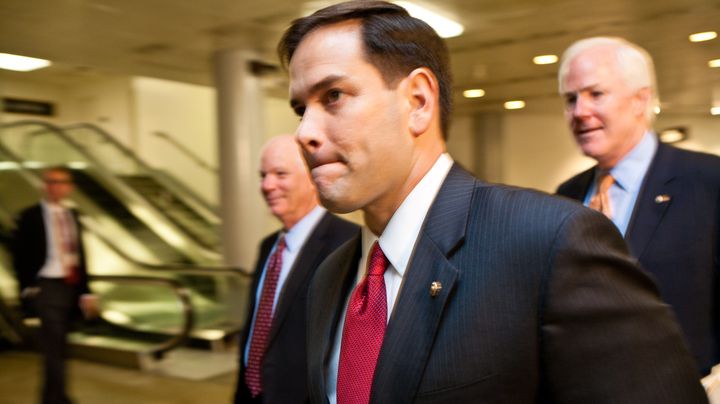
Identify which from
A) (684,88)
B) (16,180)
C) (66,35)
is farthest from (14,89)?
(684,88)

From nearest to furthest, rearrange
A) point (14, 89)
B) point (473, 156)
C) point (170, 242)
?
point (170, 242)
point (14, 89)
point (473, 156)

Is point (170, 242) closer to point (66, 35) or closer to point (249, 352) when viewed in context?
point (66, 35)

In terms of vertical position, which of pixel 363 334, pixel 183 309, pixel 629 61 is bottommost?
pixel 183 309

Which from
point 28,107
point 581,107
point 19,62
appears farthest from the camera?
point 28,107

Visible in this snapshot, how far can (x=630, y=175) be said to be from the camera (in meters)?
1.77

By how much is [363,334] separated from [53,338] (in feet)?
14.7

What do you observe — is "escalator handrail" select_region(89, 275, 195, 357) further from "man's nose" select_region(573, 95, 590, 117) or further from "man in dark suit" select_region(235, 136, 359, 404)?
"man's nose" select_region(573, 95, 590, 117)

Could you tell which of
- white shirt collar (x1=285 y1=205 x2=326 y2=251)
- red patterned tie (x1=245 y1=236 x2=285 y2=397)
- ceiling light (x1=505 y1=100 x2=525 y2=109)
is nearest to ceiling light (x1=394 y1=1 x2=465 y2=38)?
white shirt collar (x1=285 y1=205 x2=326 y2=251)

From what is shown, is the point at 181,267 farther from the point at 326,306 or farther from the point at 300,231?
the point at 326,306

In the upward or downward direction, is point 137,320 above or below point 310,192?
below

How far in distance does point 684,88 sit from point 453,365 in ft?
44.7

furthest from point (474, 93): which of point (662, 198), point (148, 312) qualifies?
point (662, 198)

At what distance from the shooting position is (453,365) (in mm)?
909

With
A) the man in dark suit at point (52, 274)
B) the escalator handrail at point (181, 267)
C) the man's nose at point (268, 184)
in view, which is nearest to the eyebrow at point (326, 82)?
the man's nose at point (268, 184)
